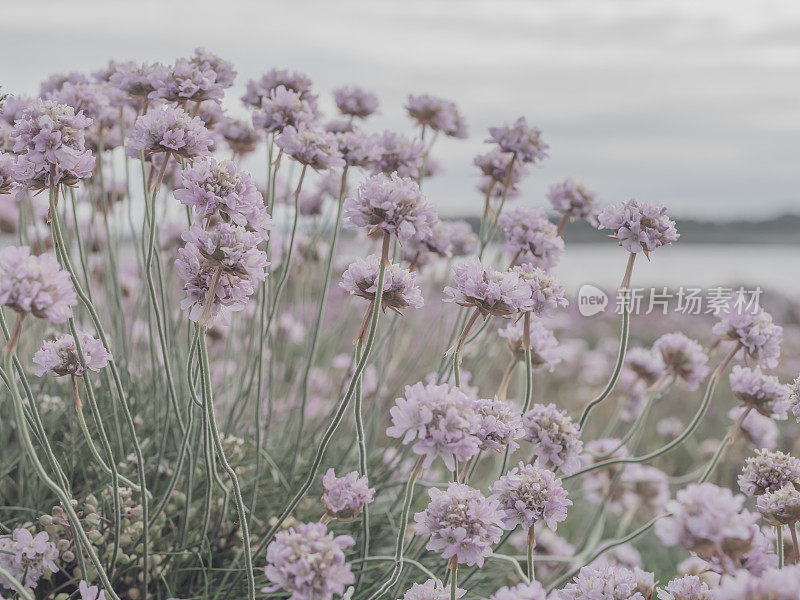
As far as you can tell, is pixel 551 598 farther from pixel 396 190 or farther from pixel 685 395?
pixel 685 395

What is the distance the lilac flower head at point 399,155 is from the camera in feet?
6.10

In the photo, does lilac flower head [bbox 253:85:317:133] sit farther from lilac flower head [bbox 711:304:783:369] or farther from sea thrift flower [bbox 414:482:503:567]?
lilac flower head [bbox 711:304:783:369]

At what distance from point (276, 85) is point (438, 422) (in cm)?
111

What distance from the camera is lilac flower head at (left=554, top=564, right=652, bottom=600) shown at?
1.21m

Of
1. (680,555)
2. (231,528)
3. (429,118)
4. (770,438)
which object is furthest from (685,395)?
(231,528)

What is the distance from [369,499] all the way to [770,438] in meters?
1.45

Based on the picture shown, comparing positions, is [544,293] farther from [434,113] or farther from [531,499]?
[434,113]

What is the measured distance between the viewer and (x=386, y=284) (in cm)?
131

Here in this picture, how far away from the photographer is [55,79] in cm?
196

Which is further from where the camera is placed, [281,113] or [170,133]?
[281,113]

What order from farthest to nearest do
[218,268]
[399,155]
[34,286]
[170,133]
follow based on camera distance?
[399,155]
[170,133]
[218,268]
[34,286]

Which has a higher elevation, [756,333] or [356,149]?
[356,149]

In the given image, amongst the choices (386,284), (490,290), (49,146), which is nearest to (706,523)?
(490,290)

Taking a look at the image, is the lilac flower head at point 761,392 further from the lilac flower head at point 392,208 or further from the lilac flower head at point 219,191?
the lilac flower head at point 219,191
